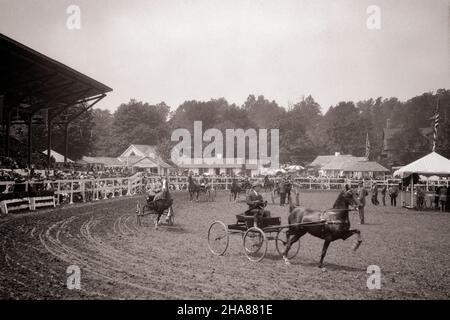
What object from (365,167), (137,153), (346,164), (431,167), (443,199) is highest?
(137,153)

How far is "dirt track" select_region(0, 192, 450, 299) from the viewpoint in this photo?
7570 mm

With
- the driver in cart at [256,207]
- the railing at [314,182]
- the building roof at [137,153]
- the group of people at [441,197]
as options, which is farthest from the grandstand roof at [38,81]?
the building roof at [137,153]

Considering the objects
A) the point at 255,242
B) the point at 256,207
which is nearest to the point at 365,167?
the point at 255,242

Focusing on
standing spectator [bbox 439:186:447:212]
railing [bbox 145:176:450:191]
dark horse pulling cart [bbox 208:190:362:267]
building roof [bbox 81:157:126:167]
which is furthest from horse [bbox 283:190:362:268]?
building roof [bbox 81:157:126:167]

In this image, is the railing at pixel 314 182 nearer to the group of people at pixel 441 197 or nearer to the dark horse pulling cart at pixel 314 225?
the group of people at pixel 441 197

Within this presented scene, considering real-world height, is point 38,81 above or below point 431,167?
above

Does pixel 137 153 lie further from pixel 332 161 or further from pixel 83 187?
pixel 83 187

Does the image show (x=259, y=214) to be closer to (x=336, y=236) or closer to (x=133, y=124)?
(x=336, y=236)

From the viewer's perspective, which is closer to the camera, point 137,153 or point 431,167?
point 431,167

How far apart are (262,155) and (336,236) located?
76.9 m

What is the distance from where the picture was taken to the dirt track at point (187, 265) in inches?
298

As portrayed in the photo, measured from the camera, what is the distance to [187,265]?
964cm
